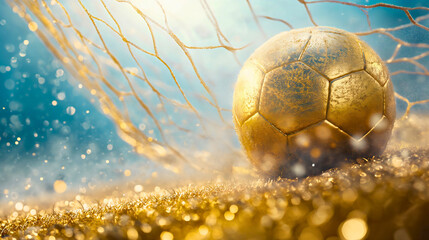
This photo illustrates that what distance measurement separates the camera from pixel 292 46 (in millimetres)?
1542

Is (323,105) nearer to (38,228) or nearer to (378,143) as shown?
(378,143)

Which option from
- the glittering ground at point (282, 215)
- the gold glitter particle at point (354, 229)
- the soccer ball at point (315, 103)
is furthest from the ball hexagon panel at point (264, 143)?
the gold glitter particle at point (354, 229)

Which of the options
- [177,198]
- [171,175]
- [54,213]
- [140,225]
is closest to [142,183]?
[171,175]

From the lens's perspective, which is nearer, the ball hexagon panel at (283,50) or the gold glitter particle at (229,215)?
the gold glitter particle at (229,215)

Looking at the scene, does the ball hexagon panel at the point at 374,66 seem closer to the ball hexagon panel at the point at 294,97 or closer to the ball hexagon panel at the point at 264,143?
the ball hexagon panel at the point at 294,97

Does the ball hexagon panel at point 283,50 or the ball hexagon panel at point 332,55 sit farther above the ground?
the ball hexagon panel at point 283,50

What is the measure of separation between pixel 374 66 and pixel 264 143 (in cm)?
78

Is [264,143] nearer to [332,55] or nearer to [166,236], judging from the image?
[332,55]

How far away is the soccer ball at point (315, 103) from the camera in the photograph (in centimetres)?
141

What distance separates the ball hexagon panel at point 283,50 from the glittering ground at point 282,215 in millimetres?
719

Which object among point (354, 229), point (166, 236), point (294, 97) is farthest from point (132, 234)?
point (294, 97)

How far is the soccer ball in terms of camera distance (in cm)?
141

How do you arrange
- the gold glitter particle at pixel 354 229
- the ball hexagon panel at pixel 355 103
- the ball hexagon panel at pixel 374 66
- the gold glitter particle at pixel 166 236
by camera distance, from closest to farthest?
the gold glitter particle at pixel 354 229 < the gold glitter particle at pixel 166 236 < the ball hexagon panel at pixel 355 103 < the ball hexagon panel at pixel 374 66

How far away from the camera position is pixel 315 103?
55.2 inches
